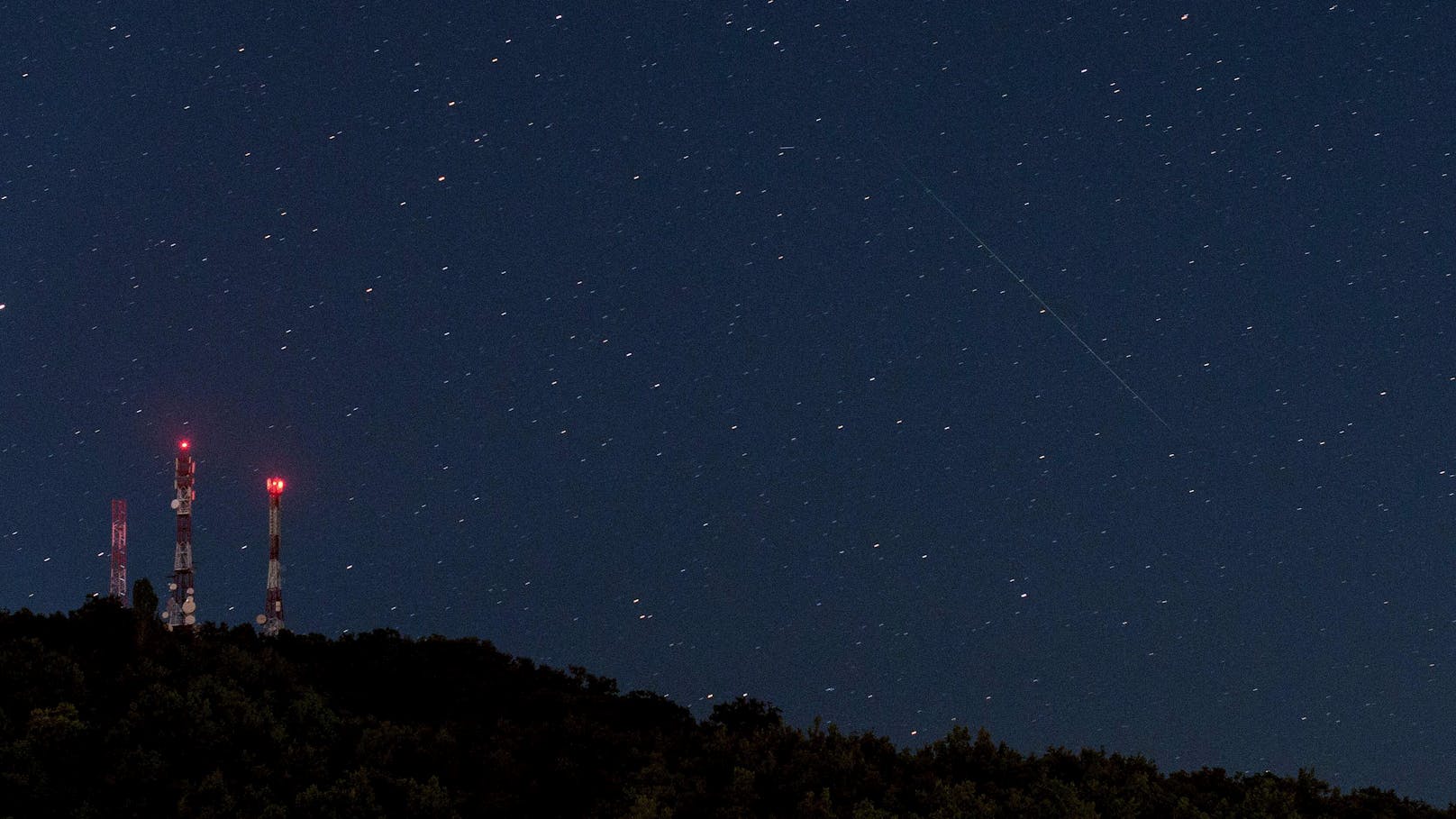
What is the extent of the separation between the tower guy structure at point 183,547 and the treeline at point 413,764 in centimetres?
1636

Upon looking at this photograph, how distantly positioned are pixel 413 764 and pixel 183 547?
24.9m

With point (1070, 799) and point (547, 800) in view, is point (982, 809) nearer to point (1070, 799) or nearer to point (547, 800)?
point (1070, 799)

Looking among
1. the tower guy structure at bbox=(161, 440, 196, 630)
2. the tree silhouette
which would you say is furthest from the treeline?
the tower guy structure at bbox=(161, 440, 196, 630)

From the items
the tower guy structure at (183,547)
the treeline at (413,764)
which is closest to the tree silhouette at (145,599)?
the treeline at (413,764)

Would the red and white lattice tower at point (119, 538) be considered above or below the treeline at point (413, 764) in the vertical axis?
above

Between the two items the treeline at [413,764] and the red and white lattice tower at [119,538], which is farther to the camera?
the red and white lattice tower at [119,538]

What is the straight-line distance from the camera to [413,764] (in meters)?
17.1

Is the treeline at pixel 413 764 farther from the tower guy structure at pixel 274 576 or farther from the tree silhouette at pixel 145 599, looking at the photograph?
the tower guy structure at pixel 274 576

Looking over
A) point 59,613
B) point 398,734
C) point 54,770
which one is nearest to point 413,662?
point 59,613

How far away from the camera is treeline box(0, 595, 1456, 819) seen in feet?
50.8

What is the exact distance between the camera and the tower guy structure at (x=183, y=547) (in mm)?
37344

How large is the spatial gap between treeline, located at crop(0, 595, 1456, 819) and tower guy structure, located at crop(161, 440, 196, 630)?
53.7 feet

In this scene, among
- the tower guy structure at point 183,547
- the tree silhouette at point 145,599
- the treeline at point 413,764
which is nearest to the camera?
the treeline at point 413,764

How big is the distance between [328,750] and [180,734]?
1944mm
